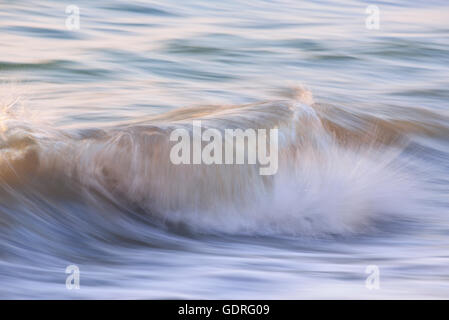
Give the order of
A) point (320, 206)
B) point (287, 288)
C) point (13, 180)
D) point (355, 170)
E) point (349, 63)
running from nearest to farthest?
point (287, 288)
point (13, 180)
point (320, 206)
point (355, 170)
point (349, 63)

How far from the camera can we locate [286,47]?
12.0 m

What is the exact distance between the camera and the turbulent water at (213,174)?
14.6ft

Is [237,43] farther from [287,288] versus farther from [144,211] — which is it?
[287,288]

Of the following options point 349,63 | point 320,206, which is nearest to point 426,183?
point 320,206

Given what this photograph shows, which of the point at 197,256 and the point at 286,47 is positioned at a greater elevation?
the point at 286,47

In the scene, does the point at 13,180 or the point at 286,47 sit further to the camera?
the point at 286,47

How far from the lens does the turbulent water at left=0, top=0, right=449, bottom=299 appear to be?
445 centimetres

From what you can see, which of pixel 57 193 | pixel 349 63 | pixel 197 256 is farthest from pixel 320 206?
pixel 349 63

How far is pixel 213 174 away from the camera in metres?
5.98

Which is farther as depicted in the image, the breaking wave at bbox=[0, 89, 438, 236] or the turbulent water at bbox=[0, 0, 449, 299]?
the breaking wave at bbox=[0, 89, 438, 236]

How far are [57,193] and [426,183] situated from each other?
3.10 metres

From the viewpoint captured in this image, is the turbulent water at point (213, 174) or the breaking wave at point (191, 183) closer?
the turbulent water at point (213, 174)

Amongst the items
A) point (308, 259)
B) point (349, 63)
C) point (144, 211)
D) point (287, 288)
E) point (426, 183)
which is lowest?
point (287, 288)

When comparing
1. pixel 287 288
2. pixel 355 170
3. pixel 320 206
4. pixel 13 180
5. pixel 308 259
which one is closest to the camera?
pixel 287 288
